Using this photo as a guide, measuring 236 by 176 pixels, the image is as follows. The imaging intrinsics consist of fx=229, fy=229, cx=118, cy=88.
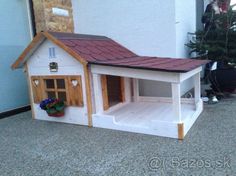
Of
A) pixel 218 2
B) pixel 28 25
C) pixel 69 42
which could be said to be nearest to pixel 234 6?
pixel 218 2

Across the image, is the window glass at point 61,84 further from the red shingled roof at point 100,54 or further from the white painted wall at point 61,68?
the red shingled roof at point 100,54

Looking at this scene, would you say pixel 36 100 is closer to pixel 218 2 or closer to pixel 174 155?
pixel 174 155

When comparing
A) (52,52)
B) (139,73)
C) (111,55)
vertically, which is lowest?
(139,73)

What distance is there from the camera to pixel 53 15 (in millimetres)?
5684

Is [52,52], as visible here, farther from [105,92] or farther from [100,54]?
[105,92]

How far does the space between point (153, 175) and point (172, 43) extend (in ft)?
11.1

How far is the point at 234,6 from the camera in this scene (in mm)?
5680

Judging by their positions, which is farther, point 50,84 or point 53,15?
point 53,15

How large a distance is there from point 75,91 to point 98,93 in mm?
441

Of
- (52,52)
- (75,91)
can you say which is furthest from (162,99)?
(52,52)

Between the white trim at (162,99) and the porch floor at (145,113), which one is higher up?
the white trim at (162,99)

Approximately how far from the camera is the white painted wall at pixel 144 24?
5.11 m

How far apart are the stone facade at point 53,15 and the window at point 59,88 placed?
1.59 metres

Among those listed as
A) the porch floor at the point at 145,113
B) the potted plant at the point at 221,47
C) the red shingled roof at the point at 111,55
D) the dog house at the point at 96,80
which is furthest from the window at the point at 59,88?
the potted plant at the point at 221,47
